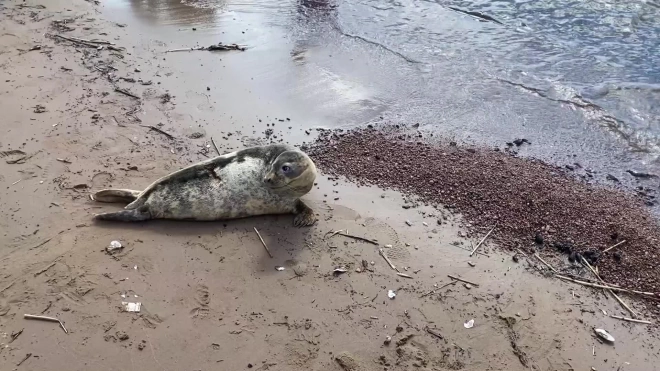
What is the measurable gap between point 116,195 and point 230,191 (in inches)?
46.9

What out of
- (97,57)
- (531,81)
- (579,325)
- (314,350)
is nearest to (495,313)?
(579,325)

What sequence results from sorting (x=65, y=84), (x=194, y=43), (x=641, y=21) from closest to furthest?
(x=65, y=84) < (x=194, y=43) < (x=641, y=21)

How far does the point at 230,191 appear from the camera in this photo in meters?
5.29

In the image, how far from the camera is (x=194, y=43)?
875cm

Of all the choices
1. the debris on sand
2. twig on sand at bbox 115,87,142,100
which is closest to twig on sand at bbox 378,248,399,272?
the debris on sand

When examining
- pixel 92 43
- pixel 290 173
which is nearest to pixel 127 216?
pixel 290 173

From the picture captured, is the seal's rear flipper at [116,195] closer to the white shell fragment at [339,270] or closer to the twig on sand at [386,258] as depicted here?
the white shell fragment at [339,270]

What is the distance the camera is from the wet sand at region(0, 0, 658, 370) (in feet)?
13.5

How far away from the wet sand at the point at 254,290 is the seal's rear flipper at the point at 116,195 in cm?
14

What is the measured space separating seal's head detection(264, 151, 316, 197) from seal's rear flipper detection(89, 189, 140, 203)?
138 centimetres

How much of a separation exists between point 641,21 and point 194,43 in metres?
8.20

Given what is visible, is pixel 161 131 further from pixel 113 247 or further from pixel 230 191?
pixel 113 247

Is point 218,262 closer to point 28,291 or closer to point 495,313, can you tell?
point 28,291

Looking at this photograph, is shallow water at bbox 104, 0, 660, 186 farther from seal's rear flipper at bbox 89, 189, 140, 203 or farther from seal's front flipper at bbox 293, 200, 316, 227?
seal's rear flipper at bbox 89, 189, 140, 203
